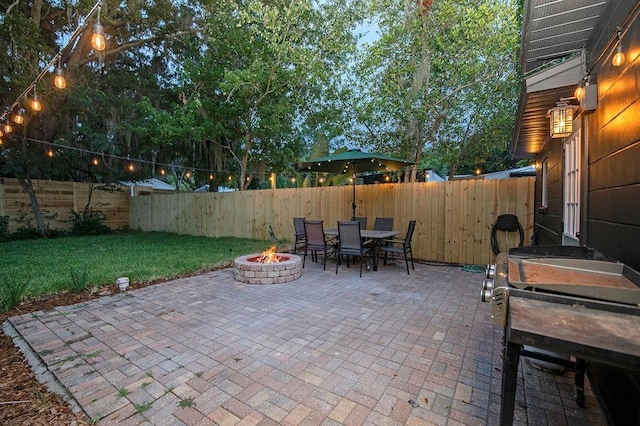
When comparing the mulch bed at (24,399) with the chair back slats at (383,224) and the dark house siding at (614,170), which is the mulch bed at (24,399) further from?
the chair back slats at (383,224)

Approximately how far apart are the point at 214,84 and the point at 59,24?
13.2 ft

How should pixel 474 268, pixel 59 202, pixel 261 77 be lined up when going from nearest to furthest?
pixel 474 268
pixel 261 77
pixel 59 202

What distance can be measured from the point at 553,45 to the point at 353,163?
353 centimetres

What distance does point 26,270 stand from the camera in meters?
5.14

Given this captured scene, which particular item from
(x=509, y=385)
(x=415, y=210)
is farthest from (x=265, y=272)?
(x=509, y=385)

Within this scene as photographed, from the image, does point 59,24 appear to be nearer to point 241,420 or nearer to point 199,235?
point 199,235

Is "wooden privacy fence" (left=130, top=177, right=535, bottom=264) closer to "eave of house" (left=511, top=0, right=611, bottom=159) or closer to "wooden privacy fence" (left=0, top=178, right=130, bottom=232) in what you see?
"eave of house" (left=511, top=0, right=611, bottom=159)

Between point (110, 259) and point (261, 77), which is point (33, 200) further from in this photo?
point (261, 77)

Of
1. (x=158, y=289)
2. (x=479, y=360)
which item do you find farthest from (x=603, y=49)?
(x=158, y=289)

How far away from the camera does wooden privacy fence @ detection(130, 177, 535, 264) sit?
5.61 meters

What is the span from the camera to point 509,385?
110cm

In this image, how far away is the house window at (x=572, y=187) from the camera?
2.92 metres

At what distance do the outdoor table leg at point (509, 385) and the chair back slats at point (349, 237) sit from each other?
12.6 feet

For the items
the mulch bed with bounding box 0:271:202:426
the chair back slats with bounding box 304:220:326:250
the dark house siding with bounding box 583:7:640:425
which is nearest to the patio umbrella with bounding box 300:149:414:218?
the chair back slats with bounding box 304:220:326:250
